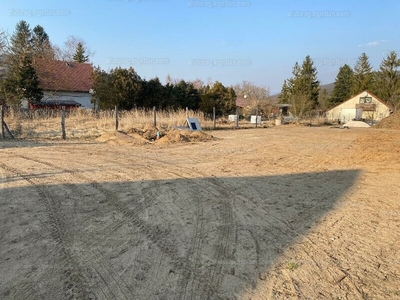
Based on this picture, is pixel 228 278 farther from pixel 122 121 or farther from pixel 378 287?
pixel 122 121

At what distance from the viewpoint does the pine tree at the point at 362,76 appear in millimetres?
53728

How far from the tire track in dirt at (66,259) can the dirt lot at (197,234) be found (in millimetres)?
11

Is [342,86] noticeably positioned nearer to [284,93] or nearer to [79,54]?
[284,93]

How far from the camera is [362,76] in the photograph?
185 ft

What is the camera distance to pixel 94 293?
2.36 m

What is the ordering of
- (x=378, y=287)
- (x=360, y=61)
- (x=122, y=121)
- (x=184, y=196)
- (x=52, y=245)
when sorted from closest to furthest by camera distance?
(x=378, y=287) < (x=52, y=245) < (x=184, y=196) < (x=122, y=121) < (x=360, y=61)

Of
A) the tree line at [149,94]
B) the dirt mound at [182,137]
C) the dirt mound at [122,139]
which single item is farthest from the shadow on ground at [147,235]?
the tree line at [149,94]

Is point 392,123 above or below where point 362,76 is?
below

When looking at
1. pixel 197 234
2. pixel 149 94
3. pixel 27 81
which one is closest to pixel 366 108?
pixel 149 94

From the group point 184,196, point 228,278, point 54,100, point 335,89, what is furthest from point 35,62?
point 335,89

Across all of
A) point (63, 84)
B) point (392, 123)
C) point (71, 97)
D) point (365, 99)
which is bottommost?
point (392, 123)

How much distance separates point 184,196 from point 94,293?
2.70 meters

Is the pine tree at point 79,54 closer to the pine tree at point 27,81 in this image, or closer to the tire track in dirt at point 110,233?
the pine tree at point 27,81

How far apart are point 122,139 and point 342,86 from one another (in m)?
59.0
